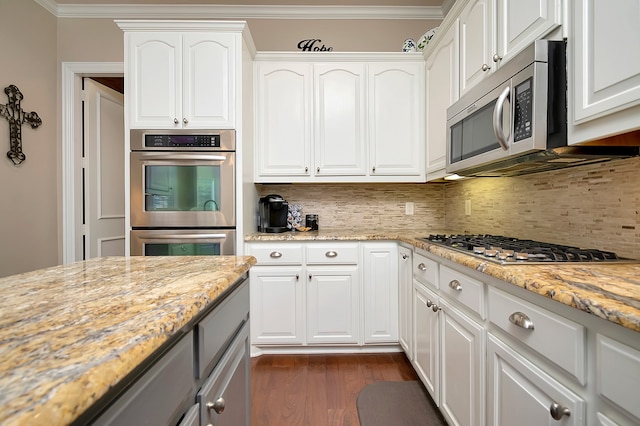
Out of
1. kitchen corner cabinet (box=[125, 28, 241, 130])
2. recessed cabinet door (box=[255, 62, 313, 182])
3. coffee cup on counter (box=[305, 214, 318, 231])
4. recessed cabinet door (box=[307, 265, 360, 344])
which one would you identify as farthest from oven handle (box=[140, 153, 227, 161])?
recessed cabinet door (box=[307, 265, 360, 344])

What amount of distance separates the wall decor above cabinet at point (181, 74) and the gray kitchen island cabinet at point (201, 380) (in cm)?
152

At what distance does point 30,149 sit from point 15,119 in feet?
0.79

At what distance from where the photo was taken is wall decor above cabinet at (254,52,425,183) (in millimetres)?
2551

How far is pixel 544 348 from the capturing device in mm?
843

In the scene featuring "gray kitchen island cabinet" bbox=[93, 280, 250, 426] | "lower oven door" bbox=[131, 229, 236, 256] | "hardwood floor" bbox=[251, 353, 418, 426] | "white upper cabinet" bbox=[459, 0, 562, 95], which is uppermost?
"white upper cabinet" bbox=[459, 0, 562, 95]

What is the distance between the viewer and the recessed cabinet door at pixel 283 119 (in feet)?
8.36

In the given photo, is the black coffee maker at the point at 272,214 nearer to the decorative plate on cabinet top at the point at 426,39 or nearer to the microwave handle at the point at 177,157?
the microwave handle at the point at 177,157

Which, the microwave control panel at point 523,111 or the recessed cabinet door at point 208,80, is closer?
the microwave control panel at point 523,111

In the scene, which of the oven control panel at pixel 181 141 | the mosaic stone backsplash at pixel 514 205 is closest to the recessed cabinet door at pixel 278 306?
the mosaic stone backsplash at pixel 514 205

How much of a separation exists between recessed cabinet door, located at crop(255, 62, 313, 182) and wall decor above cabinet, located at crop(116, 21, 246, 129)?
0.37 metres

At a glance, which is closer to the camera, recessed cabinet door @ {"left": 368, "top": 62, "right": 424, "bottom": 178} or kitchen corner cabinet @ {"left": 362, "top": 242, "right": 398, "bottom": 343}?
kitchen corner cabinet @ {"left": 362, "top": 242, "right": 398, "bottom": 343}

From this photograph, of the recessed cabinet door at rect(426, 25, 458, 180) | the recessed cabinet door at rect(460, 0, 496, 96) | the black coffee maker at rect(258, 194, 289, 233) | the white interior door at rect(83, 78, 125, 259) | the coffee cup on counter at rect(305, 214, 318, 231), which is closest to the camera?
the recessed cabinet door at rect(460, 0, 496, 96)

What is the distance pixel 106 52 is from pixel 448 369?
11.8 feet

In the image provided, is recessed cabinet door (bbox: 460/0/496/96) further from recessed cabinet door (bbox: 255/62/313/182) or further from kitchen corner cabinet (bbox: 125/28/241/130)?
kitchen corner cabinet (bbox: 125/28/241/130)
